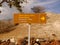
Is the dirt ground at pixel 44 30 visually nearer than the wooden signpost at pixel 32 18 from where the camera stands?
No

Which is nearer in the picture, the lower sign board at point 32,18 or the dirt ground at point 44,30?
the lower sign board at point 32,18

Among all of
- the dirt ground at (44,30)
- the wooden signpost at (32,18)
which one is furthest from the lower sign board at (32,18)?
the dirt ground at (44,30)

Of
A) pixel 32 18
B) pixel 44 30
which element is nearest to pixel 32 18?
pixel 32 18

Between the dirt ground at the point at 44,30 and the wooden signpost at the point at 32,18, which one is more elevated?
the wooden signpost at the point at 32,18

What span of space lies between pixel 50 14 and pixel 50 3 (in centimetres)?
34

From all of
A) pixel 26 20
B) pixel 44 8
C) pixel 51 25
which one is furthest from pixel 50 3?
pixel 26 20

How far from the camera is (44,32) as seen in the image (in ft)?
22.8

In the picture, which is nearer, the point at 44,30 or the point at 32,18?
the point at 32,18

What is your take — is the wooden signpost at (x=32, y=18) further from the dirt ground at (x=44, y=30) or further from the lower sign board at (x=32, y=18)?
the dirt ground at (x=44, y=30)

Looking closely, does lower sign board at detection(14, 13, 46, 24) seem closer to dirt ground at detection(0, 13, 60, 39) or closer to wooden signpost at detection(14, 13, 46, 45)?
wooden signpost at detection(14, 13, 46, 45)

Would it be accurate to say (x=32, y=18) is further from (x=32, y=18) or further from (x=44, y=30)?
(x=44, y=30)

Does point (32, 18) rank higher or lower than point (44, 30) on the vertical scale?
higher

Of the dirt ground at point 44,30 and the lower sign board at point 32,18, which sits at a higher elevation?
the lower sign board at point 32,18

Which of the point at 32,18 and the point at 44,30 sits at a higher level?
the point at 32,18
